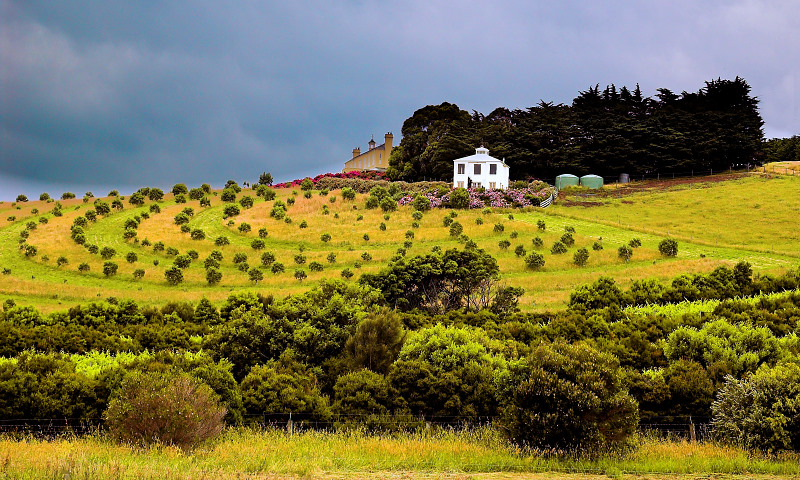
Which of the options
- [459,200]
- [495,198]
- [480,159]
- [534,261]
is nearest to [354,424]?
[534,261]

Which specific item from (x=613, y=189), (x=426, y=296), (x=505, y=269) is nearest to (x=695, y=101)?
(x=613, y=189)

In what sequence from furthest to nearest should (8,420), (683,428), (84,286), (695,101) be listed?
(695,101), (84,286), (683,428), (8,420)

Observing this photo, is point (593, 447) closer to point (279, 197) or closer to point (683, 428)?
point (683, 428)

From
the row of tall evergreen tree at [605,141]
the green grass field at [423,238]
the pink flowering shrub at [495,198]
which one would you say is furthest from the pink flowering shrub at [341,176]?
the pink flowering shrub at [495,198]

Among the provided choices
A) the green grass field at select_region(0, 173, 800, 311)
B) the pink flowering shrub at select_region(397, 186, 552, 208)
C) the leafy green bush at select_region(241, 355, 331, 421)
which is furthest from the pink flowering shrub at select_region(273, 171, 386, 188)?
the leafy green bush at select_region(241, 355, 331, 421)

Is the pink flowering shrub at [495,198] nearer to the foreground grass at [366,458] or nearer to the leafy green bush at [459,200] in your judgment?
the leafy green bush at [459,200]

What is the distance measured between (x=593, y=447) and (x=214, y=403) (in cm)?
1050

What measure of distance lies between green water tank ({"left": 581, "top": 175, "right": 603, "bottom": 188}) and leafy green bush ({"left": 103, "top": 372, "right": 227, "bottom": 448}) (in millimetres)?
77970

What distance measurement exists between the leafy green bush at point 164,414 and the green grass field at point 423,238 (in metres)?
28.7

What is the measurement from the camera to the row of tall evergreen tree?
311 ft

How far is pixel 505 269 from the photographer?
52844 mm

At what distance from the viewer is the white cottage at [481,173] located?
86.0 metres

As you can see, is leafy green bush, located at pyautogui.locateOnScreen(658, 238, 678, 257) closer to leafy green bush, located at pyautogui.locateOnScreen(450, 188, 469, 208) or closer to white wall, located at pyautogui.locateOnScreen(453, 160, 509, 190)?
leafy green bush, located at pyautogui.locateOnScreen(450, 188, 469, 208)

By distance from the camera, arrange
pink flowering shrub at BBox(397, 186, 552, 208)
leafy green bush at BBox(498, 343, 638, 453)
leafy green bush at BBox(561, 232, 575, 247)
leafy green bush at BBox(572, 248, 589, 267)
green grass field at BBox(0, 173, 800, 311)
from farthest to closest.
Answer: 1. pink flowering shrub at BBox(397, 186, 552, 208)
2. leafy green bush at BBox(561, 232, 575, 247)
3. leafy green bush at BBox(572, 248, 589, 267)
4. green grass field at BBox(0, 173, 800, 311)
5. leafy green bush at BBox(498, 343, 638, 453)
